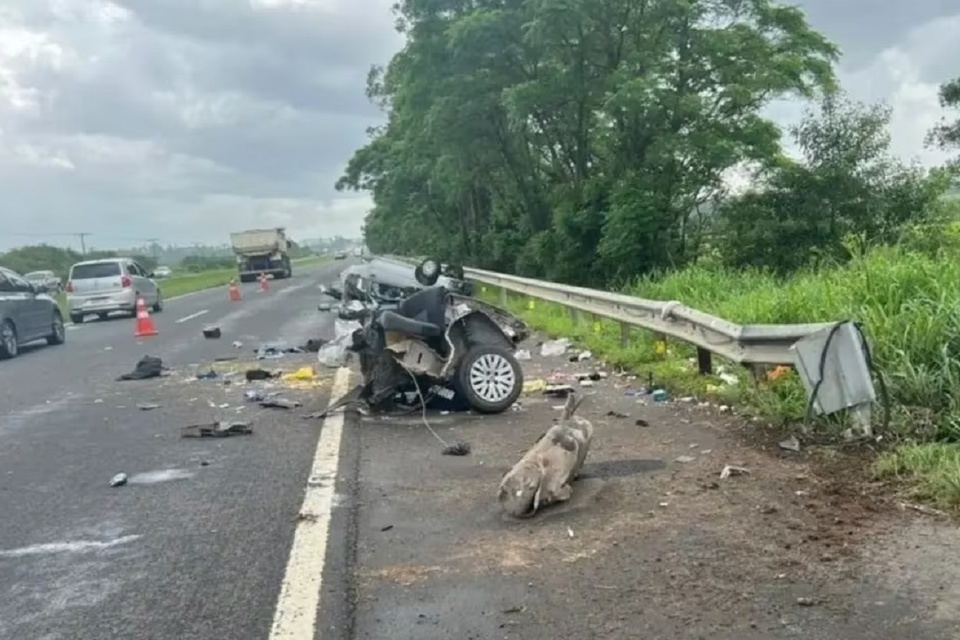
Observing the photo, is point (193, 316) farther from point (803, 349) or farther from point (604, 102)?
point (803, 349)

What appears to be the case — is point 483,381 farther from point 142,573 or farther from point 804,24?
point 804,24

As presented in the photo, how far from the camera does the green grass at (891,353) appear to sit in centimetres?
571

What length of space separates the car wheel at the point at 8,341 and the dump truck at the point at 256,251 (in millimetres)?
40705

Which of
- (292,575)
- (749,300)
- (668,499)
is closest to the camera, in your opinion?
(292,575)

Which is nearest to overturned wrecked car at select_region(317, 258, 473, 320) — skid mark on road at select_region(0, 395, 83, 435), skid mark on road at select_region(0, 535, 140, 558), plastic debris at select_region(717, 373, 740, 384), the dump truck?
plastic debris at select_region(717, 373, 740, 384)

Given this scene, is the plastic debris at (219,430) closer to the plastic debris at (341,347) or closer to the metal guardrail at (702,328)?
the plastic debris at (341,347)

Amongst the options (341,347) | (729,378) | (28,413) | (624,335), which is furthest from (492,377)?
(28,413)

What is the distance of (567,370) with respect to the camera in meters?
11.5

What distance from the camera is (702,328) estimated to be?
29.2ft

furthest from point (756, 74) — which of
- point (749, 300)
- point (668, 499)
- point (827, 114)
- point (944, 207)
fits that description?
point (668, 499)

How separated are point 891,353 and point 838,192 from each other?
19.6 m

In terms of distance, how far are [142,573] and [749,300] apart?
25.6ft

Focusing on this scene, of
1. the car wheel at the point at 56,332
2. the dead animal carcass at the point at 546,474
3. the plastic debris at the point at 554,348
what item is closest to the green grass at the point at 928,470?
the dead animal carcass at the point at 546,474

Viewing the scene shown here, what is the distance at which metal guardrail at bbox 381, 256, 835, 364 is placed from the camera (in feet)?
23.5
